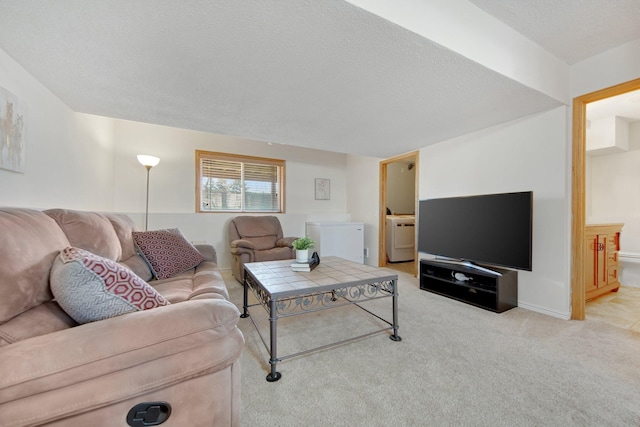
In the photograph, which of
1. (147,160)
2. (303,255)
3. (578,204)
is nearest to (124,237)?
(303,255)

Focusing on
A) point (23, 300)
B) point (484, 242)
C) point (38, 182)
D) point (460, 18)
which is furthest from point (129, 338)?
point (484, 242)

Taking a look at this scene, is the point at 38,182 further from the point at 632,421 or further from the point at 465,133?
the point at 465,133

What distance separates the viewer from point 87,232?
1.41 m

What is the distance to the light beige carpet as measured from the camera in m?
1.14

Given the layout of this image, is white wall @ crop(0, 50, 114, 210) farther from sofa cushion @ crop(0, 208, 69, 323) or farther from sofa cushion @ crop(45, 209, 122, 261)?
sofa cushion @ crop(0, 208, 69, 323)

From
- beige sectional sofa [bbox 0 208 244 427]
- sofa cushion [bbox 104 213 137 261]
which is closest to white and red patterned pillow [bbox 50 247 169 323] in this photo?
beige sectional sofa [bbox 0 208 244 427]

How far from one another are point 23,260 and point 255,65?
1.52 m

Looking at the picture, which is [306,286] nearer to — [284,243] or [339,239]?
[284,243]

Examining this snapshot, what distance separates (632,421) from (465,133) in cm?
267

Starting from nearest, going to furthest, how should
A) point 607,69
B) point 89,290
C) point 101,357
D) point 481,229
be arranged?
point 101,357, point 89,290, point 607,69, point 481,229

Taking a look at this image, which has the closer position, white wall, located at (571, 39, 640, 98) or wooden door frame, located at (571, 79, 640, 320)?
white wall, located at (571, 39, 640, 98)

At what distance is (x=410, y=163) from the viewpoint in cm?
584

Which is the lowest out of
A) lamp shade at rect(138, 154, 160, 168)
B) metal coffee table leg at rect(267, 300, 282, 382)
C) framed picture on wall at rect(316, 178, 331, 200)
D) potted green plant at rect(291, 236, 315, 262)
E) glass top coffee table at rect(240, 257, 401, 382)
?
metal coffee table leg at rect(267, 300, 282, 382)

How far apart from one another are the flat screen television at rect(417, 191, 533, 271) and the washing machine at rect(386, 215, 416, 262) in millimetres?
1459
